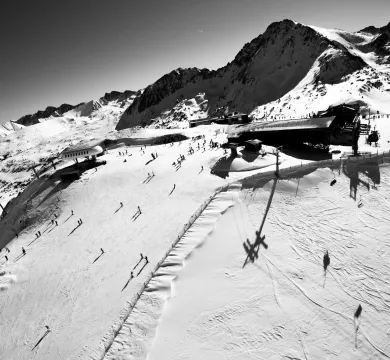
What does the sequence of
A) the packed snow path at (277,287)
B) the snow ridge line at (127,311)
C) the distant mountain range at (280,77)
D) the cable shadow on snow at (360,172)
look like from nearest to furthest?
1. the packed snow path at (277,287)
2. the snow ridge line at (127,311)
3. the cable shadow on snow at (360,172)
4. the distant mountain range at (280,77)

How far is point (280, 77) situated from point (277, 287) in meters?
124

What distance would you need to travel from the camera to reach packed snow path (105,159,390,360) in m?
10.6

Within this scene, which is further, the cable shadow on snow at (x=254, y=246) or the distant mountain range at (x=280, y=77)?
the distant mountain range at (x=280, y=77)

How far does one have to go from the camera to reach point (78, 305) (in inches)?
Answer: 623

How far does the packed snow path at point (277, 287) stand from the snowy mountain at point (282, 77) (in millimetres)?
48174

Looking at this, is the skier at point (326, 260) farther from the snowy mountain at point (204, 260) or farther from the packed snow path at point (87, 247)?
the packed snow path at point (87, 247)

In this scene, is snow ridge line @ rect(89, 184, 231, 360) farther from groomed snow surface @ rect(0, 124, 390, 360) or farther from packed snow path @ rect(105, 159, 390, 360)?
packed snow path @ rect(105, 159, 390, 360)

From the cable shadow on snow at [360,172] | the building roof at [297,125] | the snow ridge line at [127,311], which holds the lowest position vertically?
the snow ridge line at [127,311]

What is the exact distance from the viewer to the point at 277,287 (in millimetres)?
12922

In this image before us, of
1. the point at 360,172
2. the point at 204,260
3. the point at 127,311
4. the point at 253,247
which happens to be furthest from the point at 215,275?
the point at 360,172

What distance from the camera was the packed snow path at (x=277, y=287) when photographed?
10.6 meters

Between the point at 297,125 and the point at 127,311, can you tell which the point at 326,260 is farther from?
the point at 297,125

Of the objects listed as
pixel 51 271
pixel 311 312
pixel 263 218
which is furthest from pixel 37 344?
pixel 263 218

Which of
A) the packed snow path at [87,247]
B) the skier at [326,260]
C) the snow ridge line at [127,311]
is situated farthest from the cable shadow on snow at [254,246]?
the packed snow path at [87,247]
